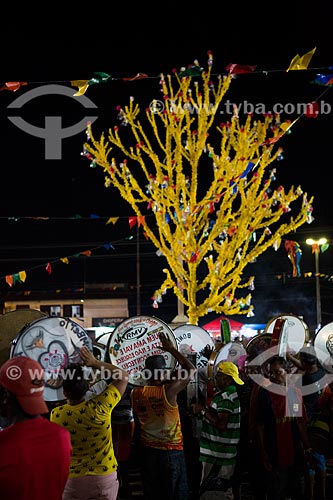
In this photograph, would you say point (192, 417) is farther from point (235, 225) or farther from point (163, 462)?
point (235, 225)

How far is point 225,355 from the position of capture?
24.2 ft

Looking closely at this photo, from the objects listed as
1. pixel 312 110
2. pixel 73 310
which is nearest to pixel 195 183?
pixel 312 110

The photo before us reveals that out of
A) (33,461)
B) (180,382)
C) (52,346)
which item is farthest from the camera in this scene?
(52,346)

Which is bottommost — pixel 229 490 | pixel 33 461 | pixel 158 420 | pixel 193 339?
pixel 229 490

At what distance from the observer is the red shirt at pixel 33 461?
3.12 metres

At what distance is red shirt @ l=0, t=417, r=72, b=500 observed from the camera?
3.12 m

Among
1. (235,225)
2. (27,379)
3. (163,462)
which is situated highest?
(235,225)

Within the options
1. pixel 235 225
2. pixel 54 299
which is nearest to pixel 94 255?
pixel 54 299

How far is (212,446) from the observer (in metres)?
5.99

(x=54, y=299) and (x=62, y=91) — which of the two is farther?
(x=54, y=299)

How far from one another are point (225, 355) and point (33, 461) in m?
4.39

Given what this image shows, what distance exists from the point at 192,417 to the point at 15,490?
450 centimetres

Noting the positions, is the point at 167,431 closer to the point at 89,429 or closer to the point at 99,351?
the point at 89,429

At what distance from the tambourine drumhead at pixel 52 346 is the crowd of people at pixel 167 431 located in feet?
0.72
